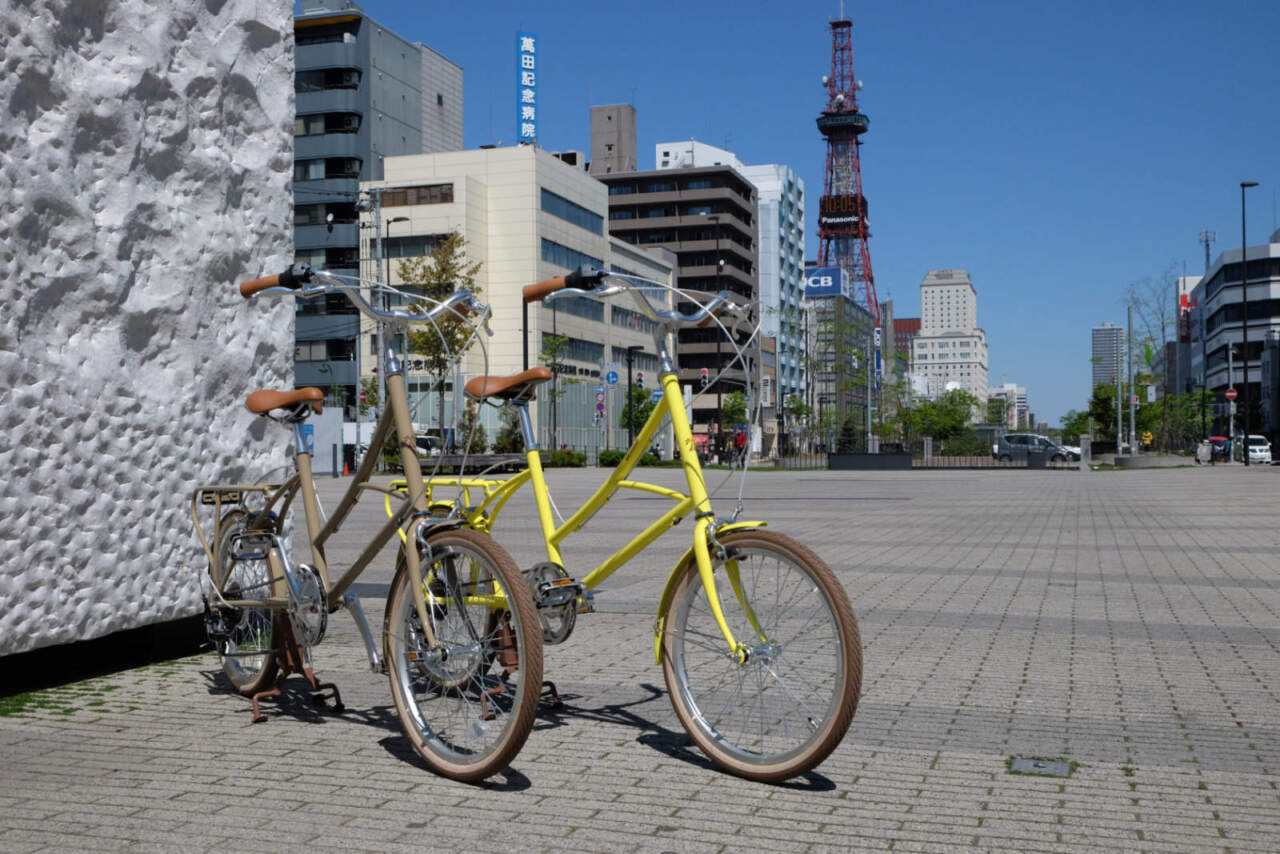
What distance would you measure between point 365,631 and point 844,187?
145473 mm

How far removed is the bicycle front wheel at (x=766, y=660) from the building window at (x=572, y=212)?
2964 inches

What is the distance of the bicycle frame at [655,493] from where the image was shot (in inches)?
166

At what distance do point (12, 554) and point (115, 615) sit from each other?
0.71 m

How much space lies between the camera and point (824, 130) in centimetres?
14725

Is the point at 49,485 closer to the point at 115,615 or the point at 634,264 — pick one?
the point at 115,615

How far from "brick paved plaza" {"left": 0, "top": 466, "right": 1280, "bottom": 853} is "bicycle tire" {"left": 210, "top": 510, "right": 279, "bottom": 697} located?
0.15m

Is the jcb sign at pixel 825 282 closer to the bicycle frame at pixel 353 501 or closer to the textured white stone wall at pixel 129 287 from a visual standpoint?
the textured white stone wall at pixel 129 287

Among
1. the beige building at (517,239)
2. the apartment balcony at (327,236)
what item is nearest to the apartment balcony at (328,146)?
the beige building at (517,239)

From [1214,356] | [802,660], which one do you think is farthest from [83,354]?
[1214,356]

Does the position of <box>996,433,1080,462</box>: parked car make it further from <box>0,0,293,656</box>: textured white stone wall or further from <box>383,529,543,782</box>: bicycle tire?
<box>383,529,543,782</box>: bicycle tire

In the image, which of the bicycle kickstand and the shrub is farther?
the shrub

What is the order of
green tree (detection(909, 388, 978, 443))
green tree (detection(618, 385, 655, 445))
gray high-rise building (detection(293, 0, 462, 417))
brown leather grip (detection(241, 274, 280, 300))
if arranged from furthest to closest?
green tree (detection(909, 388, 978, 443)) → green tree (detection(618, 385, 655, 445)) → gray high-rise building (detection(293, 0, 462, 417)) → brown leather grip (detection(241, 274, 280, 300))

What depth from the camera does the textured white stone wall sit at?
5426 mm

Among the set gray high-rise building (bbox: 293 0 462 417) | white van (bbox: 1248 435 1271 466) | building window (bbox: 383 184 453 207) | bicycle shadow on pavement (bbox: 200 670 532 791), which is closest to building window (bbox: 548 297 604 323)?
building window (bbox: 383 184 453 207)
